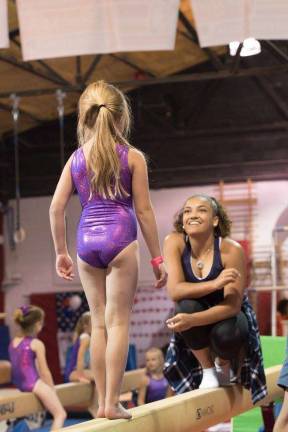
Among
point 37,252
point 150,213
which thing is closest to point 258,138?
point 37,252

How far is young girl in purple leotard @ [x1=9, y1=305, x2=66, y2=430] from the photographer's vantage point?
6.07 meters

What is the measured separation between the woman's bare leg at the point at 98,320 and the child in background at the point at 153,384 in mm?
4419

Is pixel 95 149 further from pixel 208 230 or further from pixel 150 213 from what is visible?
pixel 208 230

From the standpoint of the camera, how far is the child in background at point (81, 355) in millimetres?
7105

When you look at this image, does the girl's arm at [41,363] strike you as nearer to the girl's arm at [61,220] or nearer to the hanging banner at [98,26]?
the hanging banner at [98,26]

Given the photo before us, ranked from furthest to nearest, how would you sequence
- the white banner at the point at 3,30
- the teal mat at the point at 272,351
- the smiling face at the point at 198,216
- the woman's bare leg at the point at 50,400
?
the woman's bare leg at the point at 50,400
the white banner at the point at 3,30
the teal mat at the point at 272,351
the smiling face at the point at 198,216

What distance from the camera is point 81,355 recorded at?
7.28 metres

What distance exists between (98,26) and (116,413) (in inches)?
134

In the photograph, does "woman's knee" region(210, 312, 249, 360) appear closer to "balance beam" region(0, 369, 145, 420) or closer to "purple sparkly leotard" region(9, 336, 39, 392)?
"balance beam" region(0, 369, 145, 420)

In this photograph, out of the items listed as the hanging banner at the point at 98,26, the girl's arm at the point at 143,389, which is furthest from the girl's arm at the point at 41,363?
the hanging banner at the point at 98,26

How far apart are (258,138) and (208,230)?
8425 mm

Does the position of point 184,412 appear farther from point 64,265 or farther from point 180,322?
point 64,265

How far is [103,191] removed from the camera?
280 cm

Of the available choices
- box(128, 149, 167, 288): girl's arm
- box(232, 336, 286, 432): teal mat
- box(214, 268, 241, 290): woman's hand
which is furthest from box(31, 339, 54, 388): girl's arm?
box(128, 149, 167, 288): girl's arm
